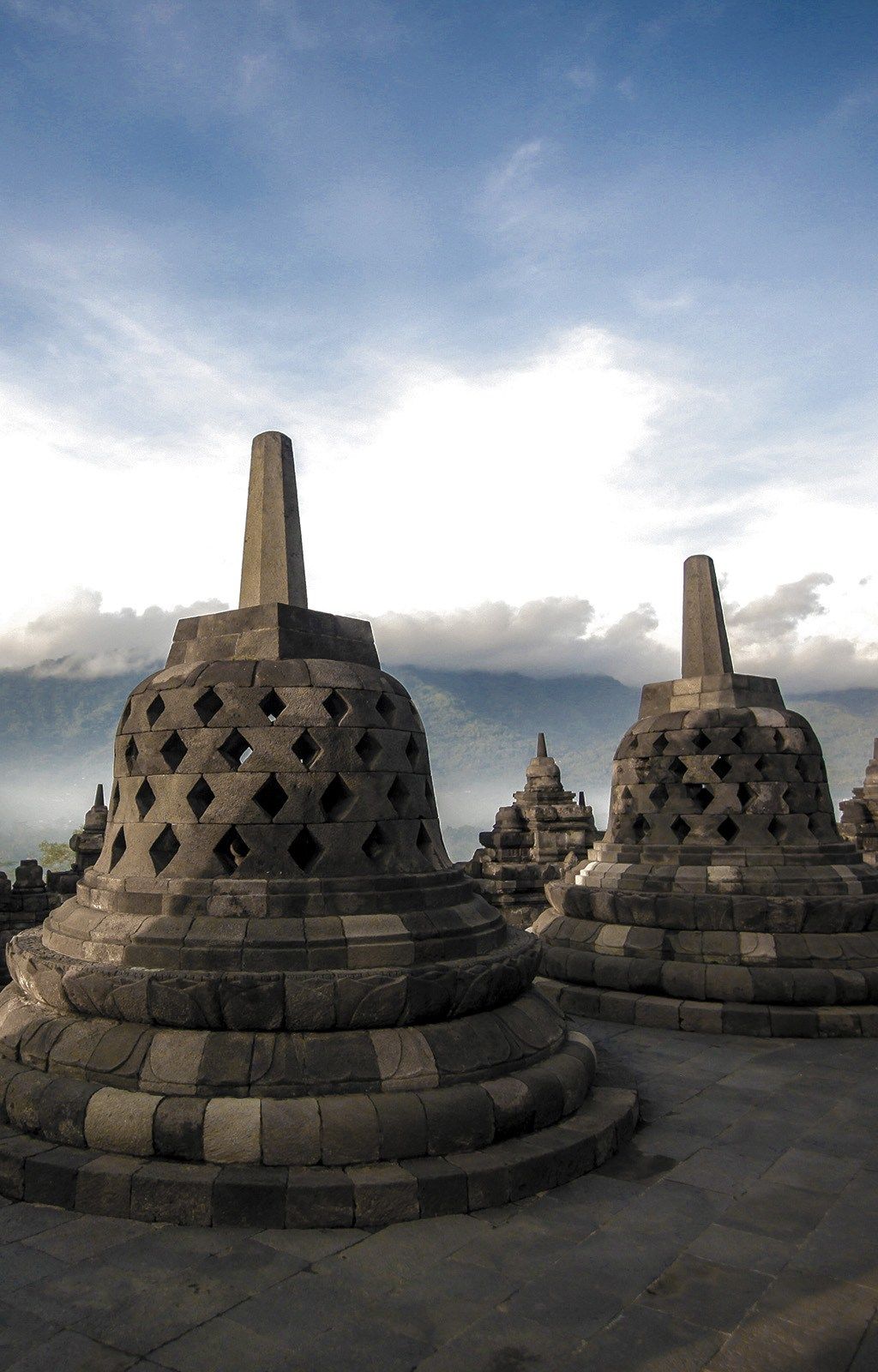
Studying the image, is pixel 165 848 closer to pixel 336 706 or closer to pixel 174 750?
pixel 174 750

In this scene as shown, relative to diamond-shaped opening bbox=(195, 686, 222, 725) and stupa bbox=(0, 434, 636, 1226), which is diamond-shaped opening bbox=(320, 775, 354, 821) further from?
diamond-shaped opening bbox=(195, 686, 222, 725)

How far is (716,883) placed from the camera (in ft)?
27.0

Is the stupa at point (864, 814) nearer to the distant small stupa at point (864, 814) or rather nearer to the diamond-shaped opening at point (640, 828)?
the distant small stupa at point (864, 814)

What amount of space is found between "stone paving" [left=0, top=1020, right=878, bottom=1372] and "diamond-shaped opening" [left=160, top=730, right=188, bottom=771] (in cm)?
243

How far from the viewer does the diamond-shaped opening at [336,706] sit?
5.38 m

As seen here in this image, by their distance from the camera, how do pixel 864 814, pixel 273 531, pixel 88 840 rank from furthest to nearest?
pixel 864 814, pixel 88 840, pixel 273 531

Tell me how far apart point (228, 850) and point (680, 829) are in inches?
206

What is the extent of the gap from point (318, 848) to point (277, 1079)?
1.32m

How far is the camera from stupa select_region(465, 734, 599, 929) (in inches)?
656

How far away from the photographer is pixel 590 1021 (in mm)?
7691

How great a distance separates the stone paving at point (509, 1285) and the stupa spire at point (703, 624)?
5.75 m

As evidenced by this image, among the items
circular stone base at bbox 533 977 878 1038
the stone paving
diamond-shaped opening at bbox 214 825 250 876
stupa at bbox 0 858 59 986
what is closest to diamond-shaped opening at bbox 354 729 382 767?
diamond-shaped opening at bbox 214 825 250 876

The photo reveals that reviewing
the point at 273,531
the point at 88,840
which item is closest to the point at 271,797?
the point at 273,531

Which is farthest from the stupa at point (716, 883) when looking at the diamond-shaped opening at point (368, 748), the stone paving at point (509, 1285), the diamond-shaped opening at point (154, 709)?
the diamond-shaped opening at point (154, 709)
